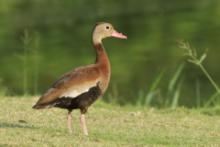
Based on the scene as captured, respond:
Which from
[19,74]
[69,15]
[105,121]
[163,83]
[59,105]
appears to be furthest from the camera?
[69,15]

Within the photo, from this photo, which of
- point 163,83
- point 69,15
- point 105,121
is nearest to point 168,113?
point 105,121

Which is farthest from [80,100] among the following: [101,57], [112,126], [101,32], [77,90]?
[112,126]

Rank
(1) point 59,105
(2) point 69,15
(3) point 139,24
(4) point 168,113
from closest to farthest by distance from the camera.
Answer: (1) point 59,105 < (4) point 168,113 < (3) point 139,24 < (2) point 69,15

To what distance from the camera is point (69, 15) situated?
34156 millimetres

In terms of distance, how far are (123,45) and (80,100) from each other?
17783 millimetres

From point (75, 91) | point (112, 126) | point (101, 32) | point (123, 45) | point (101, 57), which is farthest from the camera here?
point (123, 45)

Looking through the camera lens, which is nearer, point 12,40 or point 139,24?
point 12,40

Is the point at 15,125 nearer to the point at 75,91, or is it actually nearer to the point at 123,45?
the point at 75,91

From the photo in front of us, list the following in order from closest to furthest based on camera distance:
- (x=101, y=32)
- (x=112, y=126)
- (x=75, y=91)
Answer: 1. (x=75, y=91)
2. (x=101, y=32)
3. (x=112, y=126)

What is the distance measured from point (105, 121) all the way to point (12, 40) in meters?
17.2

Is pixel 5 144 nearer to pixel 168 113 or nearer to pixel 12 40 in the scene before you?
pixel 168 113

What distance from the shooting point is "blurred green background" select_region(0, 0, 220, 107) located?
17.5 m

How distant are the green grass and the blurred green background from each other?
3.93 ft

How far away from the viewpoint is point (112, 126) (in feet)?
33.3
